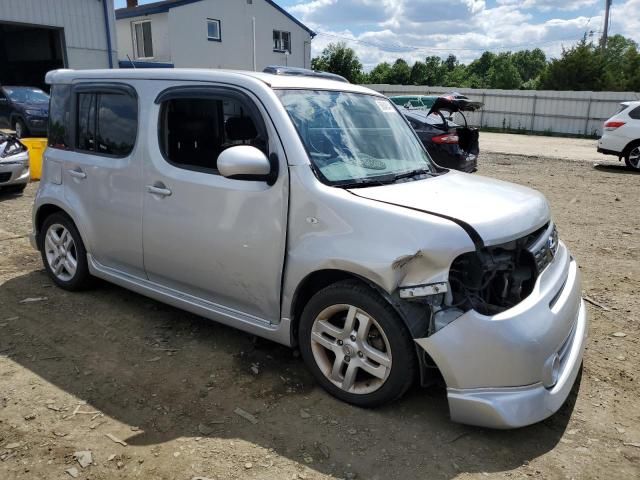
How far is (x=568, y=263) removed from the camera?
360cm

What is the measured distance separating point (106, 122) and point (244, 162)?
173 centimetres

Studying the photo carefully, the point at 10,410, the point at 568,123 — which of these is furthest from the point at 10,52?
the point at 10,410

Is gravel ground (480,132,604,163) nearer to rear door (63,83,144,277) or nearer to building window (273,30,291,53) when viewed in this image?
rear door (63,83,144,277)

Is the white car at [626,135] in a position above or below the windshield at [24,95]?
below

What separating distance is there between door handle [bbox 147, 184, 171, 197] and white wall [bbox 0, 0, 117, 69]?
62.9 ft

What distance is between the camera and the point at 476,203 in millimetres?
3086

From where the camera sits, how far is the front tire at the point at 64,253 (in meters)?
4.59

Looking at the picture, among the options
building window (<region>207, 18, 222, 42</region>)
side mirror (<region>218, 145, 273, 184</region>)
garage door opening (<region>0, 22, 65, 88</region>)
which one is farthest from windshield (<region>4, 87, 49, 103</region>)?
side mirror (<region>218, 145, 273, 184</region>)

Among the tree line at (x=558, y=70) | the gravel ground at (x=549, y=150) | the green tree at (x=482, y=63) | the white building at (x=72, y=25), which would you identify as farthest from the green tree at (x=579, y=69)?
the green tree at (x=482, y=63)

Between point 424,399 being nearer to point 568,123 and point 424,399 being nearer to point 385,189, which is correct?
point 385,189

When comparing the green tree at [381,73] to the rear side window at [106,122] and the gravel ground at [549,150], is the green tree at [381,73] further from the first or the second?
the rear side window at [106,122]

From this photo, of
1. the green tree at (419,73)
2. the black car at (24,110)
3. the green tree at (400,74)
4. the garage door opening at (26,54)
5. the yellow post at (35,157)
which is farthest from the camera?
the green tree at (419,73)

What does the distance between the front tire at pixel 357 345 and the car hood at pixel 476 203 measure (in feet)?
1.85

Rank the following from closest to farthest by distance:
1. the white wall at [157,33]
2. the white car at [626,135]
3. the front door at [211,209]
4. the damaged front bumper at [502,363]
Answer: the damaged front bumper at [502,363] → the front door at [211,209] → the white car at [626,135] → the white wall at [157,33]
